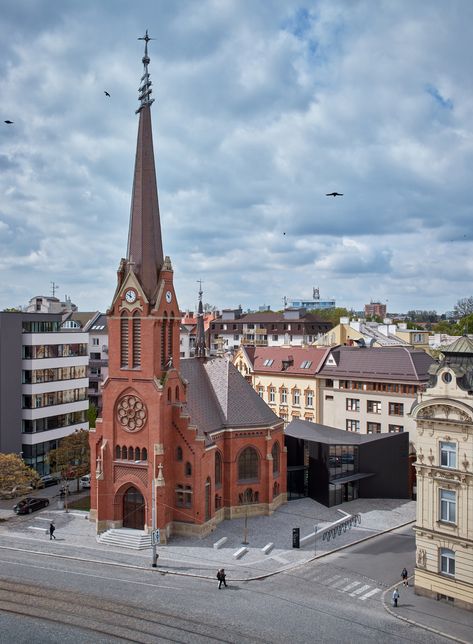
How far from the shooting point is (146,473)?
4534cm

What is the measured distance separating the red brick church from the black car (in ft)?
23.1

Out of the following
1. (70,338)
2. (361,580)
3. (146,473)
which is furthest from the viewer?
(70,338)

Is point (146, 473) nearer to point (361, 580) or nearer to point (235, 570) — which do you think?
point (235, 570)

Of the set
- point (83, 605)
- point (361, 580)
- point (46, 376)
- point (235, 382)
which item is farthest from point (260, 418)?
point (46, 376)

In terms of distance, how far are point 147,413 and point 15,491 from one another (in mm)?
17708

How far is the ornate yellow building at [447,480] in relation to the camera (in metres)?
33.8

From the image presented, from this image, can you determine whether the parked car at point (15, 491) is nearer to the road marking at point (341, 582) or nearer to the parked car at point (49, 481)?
the parked car at point (49, 481)

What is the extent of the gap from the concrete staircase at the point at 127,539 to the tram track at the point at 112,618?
28.7 feet

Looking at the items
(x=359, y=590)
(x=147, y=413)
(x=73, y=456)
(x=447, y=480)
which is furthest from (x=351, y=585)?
(x=73, y=456)

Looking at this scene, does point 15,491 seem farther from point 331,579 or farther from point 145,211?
point 331,579

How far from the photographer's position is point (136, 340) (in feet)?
152

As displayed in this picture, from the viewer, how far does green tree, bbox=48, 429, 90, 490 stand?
58.5 meters

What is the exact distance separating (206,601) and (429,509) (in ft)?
48.3

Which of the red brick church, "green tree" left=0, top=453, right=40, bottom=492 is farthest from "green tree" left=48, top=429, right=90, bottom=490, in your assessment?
the red brick church
